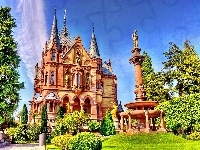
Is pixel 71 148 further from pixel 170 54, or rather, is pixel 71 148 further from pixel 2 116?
pixel 170 54

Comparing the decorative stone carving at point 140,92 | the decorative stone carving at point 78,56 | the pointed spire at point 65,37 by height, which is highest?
the pointed spire at point 65,37

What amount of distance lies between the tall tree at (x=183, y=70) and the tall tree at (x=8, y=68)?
23369 millimetres

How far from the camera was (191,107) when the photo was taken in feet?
105

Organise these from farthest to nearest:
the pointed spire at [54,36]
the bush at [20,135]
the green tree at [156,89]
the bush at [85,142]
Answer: the pointed spire at [54,36]
the green tree at [156,89]
the bush at [20,135]
the bush at [85,142]

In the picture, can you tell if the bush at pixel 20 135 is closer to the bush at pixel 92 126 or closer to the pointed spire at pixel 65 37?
the bush at pixel 92 126

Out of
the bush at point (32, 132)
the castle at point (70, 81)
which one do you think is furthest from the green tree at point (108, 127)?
the castle at point (70, 81)

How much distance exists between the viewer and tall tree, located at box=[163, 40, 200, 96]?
36.8 m

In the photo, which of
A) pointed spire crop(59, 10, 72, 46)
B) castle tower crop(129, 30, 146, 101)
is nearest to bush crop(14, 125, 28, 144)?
castle tower crop(129, 30, 146, 101)

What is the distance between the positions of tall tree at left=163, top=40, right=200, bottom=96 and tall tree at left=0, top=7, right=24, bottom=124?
23.4 m

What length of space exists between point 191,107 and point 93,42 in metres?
32.2

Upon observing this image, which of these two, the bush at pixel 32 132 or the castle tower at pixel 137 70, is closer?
the castle tower at pixel 137 70

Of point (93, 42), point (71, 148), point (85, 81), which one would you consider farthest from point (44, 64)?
point (71, 148)

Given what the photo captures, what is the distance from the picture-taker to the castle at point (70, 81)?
48375 mm

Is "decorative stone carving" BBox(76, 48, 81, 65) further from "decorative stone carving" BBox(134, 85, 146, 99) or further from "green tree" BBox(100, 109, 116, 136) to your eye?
"decorative stone carving" BBox(134, 85, 146, 99)
